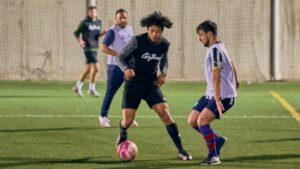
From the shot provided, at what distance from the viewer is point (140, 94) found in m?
11.0

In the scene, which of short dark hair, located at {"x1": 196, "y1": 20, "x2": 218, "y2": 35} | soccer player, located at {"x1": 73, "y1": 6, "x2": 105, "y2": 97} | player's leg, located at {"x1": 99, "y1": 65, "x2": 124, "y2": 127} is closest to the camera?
short dark hair, located at {"x1": 196, "y1": 20, "x2": 218, "y2": 35}

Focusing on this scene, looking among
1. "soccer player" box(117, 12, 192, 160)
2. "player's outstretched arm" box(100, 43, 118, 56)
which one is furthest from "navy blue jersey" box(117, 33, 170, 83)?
"player's outstretched arm" box(100, 43, 118, 56)

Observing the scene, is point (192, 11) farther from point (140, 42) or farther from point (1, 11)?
point (140, 42)

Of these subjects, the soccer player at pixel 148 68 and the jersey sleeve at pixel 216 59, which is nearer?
the jersey sleeve at pixel 216 59

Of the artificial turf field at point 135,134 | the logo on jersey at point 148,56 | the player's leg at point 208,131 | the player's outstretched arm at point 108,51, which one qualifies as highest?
the logo on jersey at point 148,56

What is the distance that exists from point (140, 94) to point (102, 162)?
1.06 m

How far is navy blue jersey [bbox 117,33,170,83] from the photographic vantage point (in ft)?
35.4

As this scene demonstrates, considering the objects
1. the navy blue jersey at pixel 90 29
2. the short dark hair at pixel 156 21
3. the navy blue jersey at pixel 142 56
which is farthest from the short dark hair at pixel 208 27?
the navy blue jersey at pixel 90 29

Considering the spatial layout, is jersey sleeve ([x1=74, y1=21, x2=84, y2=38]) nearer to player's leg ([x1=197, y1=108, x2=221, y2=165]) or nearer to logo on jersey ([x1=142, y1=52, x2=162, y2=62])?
logo on jersey ([x1=142, y1=52, x2=162, y2=62])

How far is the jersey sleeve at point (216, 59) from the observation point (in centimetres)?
1012

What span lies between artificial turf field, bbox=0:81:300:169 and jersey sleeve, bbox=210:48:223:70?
1176 mm

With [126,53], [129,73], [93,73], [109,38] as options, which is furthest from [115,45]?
[93,73]

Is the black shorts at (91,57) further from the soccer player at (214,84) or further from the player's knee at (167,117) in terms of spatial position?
the soccer player at (214,84)

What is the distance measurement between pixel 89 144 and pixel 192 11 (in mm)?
15293
